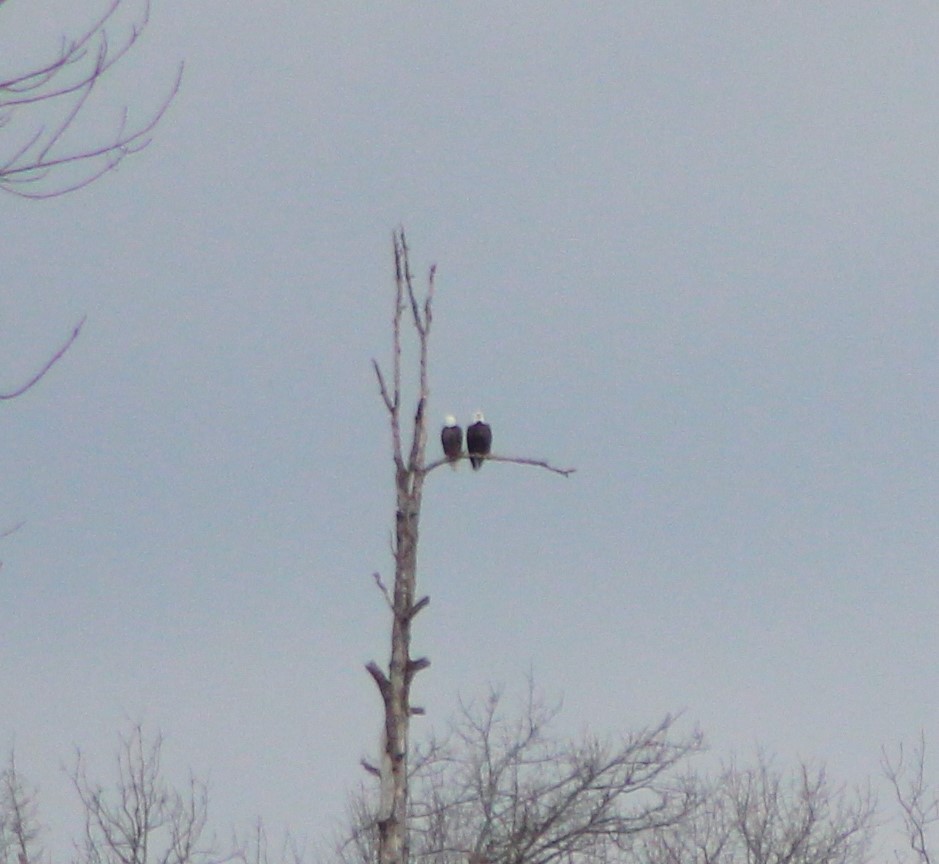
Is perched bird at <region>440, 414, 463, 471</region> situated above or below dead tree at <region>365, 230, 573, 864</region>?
above

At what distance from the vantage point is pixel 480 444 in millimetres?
18703

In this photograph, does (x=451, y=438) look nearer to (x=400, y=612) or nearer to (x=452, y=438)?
(x=452, y=438)

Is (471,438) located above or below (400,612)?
above

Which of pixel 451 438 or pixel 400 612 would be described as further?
pixel 451 438

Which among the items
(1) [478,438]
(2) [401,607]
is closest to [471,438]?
(1) [478,438]

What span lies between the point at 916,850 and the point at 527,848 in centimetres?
516

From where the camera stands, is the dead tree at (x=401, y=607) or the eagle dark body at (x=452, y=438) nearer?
the dead tree at (x=401, y=607)

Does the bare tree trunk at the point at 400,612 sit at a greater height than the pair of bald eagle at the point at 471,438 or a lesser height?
lesser

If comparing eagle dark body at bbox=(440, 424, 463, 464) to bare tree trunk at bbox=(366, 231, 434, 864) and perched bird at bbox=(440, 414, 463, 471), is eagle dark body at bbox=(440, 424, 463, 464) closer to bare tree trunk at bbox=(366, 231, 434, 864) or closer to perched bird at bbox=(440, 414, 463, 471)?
perched bird at bbox=(440, 414, 463, 471)

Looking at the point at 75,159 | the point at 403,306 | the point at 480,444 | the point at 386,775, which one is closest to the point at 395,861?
the point at 386,775

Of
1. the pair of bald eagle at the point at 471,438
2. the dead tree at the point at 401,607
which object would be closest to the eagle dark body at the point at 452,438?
the pair of bald eagle at the point at 471,438

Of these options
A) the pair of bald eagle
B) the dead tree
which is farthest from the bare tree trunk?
the pair of bald eagle

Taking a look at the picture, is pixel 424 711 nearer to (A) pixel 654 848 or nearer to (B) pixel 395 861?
(B) pixel 395 861

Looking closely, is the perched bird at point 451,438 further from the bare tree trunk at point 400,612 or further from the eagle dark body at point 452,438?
the bare tree trunk at point 400,612
